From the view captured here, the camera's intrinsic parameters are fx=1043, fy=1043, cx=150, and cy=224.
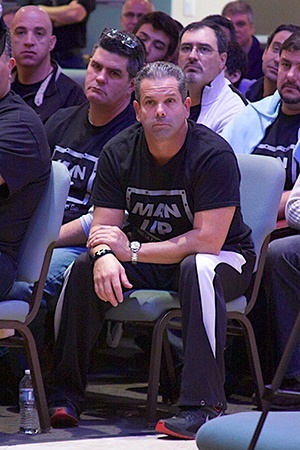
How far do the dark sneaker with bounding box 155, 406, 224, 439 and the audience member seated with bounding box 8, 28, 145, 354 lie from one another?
3.28ft

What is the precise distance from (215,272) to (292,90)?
3.82 ft

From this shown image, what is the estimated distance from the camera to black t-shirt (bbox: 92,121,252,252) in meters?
3.29

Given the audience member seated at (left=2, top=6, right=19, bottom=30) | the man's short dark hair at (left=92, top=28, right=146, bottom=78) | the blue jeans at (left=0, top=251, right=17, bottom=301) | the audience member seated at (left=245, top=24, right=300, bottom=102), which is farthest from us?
the audience member seated at (left=2, top=6, right=19, bottom=30)

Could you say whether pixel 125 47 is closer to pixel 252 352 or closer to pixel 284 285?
pixel 284 285

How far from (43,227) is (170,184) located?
43 cm

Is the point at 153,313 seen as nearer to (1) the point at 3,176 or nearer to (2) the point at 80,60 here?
(1) the point at 3,176

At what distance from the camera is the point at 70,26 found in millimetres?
6102

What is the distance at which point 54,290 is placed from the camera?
366 centimetres

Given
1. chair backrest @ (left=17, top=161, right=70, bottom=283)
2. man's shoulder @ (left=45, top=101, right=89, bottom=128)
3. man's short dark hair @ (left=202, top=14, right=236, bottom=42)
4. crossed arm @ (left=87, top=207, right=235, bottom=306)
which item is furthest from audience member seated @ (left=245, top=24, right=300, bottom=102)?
chair backrest @ (left=17, top=161, right=70, bottom=283)

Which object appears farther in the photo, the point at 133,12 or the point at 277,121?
the point at 133,12

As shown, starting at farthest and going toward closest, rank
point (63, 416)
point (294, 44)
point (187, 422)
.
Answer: point (294, 44)
point (63, 416)
point (187, 422)

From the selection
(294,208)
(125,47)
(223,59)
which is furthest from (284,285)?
(223,59)

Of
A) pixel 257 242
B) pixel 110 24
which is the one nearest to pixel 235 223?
pixel 257 242

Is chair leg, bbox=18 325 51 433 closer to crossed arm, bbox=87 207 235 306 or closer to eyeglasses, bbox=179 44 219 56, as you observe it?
crossed arm, bbox=87 207 235 306
